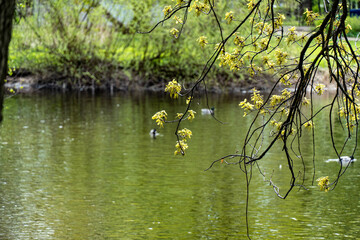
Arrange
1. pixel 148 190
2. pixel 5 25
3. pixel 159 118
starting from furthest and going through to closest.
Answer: pixel 148 190
pixel 159 118
pixel 5 25

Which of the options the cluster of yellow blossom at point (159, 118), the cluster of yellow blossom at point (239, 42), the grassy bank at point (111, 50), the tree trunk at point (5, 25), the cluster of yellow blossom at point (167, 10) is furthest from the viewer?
the grassy bank at point (111, 50)

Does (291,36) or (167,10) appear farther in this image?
(291,36)

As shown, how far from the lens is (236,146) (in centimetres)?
1894

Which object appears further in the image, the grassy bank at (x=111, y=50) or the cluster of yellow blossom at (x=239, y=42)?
the grassy bank at (x=111, y=50)

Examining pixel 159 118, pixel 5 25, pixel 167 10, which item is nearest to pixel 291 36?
pixel 167 10

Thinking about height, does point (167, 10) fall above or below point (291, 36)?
above

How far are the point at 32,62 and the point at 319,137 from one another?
70.5 ft

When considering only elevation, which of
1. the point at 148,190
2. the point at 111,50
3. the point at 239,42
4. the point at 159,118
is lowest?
the point at 148,190

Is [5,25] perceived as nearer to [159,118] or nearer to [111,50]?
[159,118]

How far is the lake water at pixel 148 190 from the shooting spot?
1092 centimetres

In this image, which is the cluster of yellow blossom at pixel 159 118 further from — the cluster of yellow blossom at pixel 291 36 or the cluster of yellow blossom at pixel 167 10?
the cluster of yellow blossom at pixel 291 36

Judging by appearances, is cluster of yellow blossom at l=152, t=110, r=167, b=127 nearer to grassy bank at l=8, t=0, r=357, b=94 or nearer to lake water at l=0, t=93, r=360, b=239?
lake water at l=0, t=93, r=360, b=239

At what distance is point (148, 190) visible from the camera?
1368 centimetres

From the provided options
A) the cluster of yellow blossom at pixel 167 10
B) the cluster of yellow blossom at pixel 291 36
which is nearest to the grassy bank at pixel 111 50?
the cluster of yellow blossom at pixel 291 36
